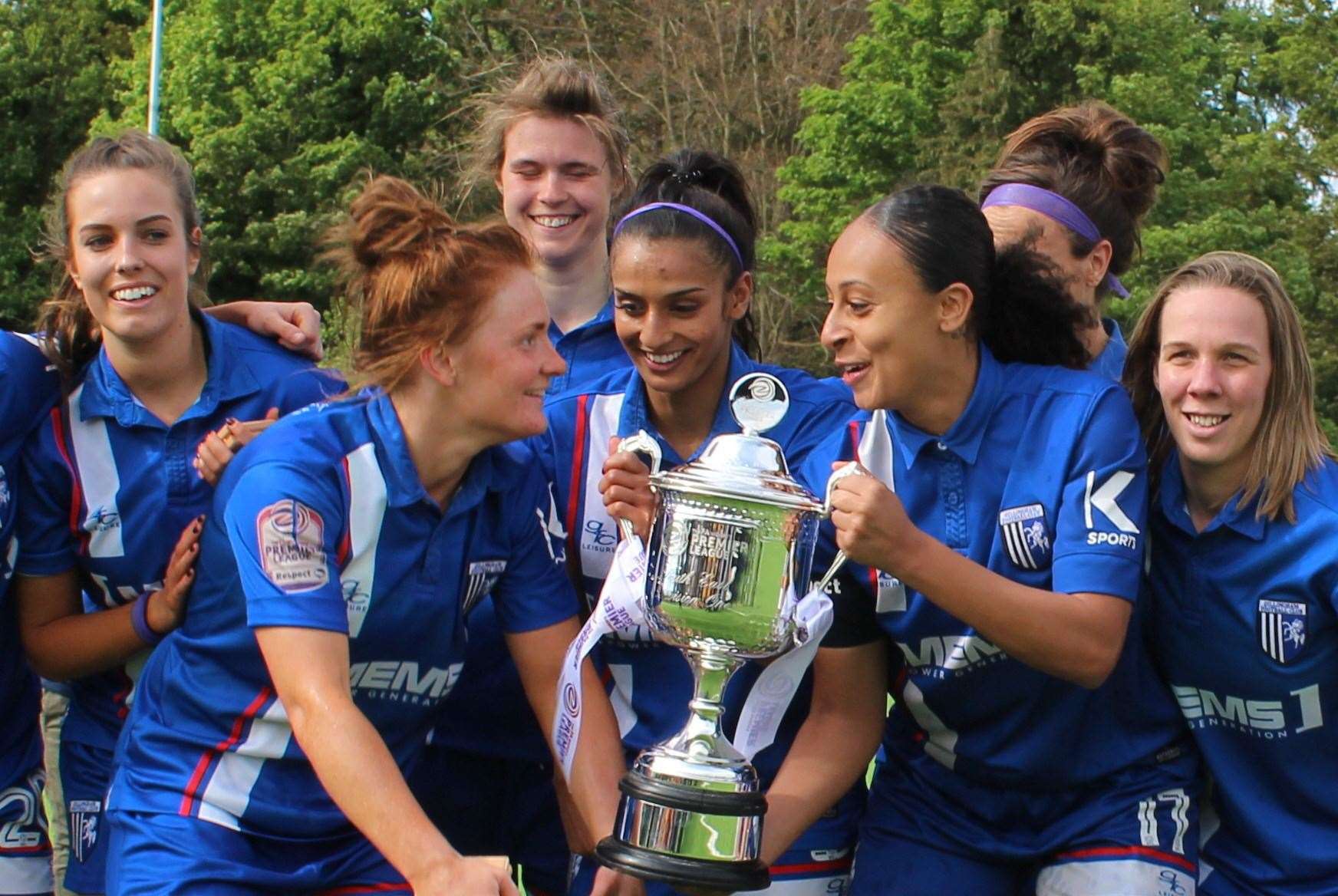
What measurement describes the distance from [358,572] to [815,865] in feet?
4.38

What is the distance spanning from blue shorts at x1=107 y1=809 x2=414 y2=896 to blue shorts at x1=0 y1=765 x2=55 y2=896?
618 mm

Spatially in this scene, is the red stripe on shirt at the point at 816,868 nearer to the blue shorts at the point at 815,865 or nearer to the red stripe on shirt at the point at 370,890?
the blue shorts at the point at 815,865

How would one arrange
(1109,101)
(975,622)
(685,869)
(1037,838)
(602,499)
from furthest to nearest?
(1109,101) → (602,499) → (1037,838) → (975,622) → (685,869)

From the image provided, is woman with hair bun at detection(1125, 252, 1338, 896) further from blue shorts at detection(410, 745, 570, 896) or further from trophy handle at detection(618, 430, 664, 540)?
blue shorts at detection(410, 745, 570, 896)

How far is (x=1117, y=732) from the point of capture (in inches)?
145

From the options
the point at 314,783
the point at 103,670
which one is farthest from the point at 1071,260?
the point at 103,670

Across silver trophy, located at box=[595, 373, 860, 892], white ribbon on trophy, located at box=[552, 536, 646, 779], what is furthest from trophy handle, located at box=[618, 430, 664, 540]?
silver trophy, located at box=[595, 373, 860, 892]

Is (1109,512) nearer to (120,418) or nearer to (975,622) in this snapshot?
(975,622)

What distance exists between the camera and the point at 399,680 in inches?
138

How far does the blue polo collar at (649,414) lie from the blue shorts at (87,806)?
158cm

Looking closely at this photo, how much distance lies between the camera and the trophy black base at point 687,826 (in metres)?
3.13

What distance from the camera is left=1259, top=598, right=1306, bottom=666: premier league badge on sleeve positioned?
346 cm

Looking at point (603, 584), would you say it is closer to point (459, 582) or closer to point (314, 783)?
point (459, 582)

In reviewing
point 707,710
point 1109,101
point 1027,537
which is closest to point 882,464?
point 1027,537
